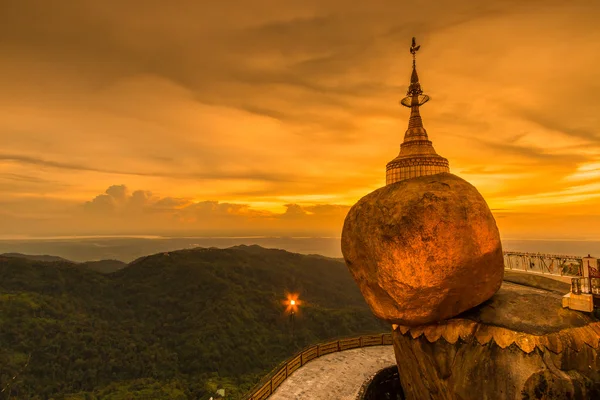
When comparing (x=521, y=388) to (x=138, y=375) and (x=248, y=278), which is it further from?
(x=248, y=278)

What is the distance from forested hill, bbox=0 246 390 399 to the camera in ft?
209

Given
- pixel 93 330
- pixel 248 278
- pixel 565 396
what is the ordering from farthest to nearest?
pixel 248 278
pixel 93 330
pixel 565 396

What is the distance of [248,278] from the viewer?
431 ft

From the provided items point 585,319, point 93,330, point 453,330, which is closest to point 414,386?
point 453,330

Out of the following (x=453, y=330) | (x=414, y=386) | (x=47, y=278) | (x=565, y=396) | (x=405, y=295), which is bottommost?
(x=47, y=278)

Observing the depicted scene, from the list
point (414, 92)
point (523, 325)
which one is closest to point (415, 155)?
point (414, 92)

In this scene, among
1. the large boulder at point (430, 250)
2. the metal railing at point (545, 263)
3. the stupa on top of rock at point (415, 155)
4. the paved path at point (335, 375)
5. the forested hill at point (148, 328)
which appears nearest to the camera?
the large boulder at point (430, 250)

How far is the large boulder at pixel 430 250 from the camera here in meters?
10.6

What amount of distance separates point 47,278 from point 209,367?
7287 centimetres

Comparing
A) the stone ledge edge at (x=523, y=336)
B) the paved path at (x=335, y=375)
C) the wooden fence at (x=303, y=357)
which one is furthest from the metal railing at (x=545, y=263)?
the wooden fence at (x=303, y=357)

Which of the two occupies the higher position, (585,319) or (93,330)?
(585,319)

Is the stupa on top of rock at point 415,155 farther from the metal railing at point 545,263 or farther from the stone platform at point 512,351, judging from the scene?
the stone platform at point 512,351

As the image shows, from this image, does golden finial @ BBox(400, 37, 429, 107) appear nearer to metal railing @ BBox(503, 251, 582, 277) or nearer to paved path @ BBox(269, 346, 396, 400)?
metal railing @ BBox(503, 251, 582, 277)

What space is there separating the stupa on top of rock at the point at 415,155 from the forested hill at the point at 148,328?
40.2 meters
